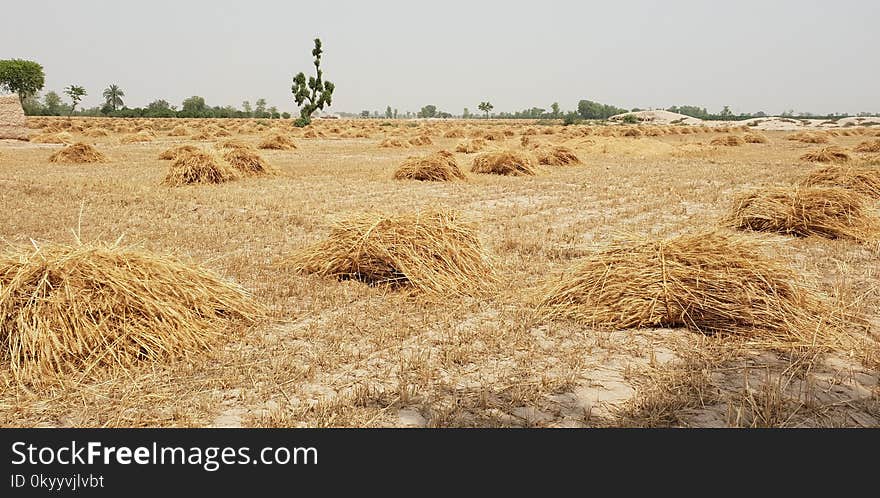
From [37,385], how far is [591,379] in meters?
2.86

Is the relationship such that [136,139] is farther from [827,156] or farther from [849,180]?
[827,156]

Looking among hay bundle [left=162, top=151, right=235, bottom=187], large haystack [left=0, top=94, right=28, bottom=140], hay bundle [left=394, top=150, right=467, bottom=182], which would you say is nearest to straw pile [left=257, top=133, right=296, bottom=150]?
large haystack [left=0, top=94, right=28, bottom=140]

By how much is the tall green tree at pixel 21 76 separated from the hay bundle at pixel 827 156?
75.8 meters

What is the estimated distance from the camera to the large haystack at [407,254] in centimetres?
494

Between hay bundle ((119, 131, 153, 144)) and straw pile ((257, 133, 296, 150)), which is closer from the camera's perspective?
straw pile ((257, 133, 296, 150))

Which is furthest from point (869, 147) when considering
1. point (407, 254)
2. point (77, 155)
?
point (77, 155)

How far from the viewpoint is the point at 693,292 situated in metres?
4.25

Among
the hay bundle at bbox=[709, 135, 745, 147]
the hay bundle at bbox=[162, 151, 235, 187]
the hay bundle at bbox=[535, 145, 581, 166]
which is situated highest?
the hay bundle at bbox=[709, 135, 745, 147]

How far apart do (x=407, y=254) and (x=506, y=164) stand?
8937 mm

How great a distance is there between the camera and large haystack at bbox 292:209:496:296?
494cm

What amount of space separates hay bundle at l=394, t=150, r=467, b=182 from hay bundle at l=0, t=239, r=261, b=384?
8.65m

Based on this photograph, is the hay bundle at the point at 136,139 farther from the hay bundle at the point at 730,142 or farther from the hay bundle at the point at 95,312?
the hay bundle at the point at 730,142

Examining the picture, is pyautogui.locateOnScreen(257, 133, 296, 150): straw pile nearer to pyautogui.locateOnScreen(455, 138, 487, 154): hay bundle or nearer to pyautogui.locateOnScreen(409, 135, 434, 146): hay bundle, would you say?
pyautogui.locateOnScreen(409, 135, 434, 146): hay bundle

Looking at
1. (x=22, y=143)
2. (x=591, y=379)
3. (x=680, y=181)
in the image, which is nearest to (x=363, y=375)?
(x=591, y=379)
